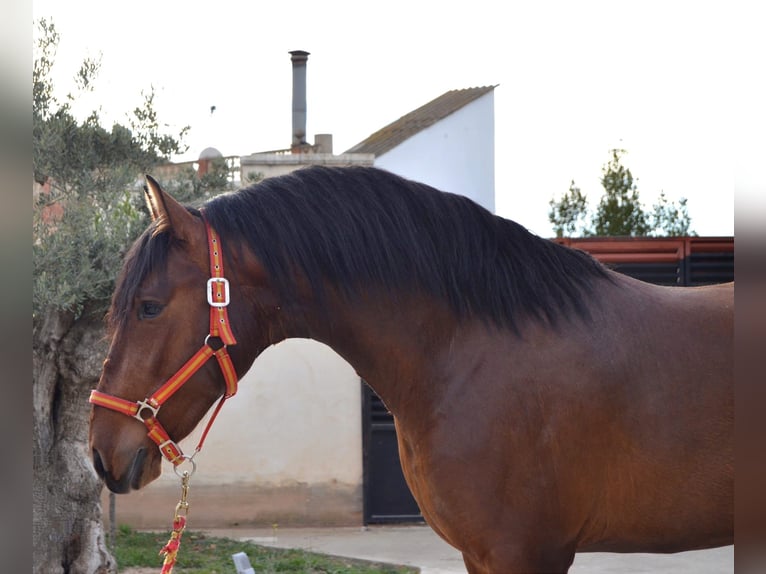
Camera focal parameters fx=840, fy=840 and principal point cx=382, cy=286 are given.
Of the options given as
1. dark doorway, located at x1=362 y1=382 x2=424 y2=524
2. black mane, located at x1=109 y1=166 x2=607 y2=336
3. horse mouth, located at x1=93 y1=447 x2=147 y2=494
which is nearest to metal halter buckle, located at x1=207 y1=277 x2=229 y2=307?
black mane, located at x1=109 y1=166 x2=607 y2=336

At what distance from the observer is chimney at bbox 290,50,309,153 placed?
12.2 metres

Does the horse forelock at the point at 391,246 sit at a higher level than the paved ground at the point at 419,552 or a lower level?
higher

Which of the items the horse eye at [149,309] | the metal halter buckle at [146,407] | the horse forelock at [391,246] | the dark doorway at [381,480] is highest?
the horse forelock at [391,246]

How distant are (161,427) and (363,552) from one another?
4.91 metres

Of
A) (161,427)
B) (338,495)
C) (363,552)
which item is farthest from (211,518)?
(161,427)

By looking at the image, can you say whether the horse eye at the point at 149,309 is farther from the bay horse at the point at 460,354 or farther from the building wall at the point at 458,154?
the building wall at the point at 458,154

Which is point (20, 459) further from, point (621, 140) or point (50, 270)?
point (621, 140)

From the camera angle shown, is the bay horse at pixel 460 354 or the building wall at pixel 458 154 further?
the building wall at pixel 458 154

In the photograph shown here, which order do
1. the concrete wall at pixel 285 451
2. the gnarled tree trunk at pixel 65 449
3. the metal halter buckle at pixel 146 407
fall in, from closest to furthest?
the metal halter buckle at pixel 146 407
the gnarled tree trunk at pixel 65 449
the concrete wall at pixel 285 451

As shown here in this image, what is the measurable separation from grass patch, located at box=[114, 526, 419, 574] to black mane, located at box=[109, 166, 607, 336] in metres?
4.18

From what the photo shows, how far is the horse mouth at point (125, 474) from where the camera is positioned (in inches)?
87.1

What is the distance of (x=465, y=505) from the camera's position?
2160mm

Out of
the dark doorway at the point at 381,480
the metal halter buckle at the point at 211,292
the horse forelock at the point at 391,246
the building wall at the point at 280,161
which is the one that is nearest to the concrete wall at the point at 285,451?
the dark doorway at the point at 381,480

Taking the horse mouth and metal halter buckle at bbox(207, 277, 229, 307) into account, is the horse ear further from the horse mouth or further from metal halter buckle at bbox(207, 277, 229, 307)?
the horse mouth
